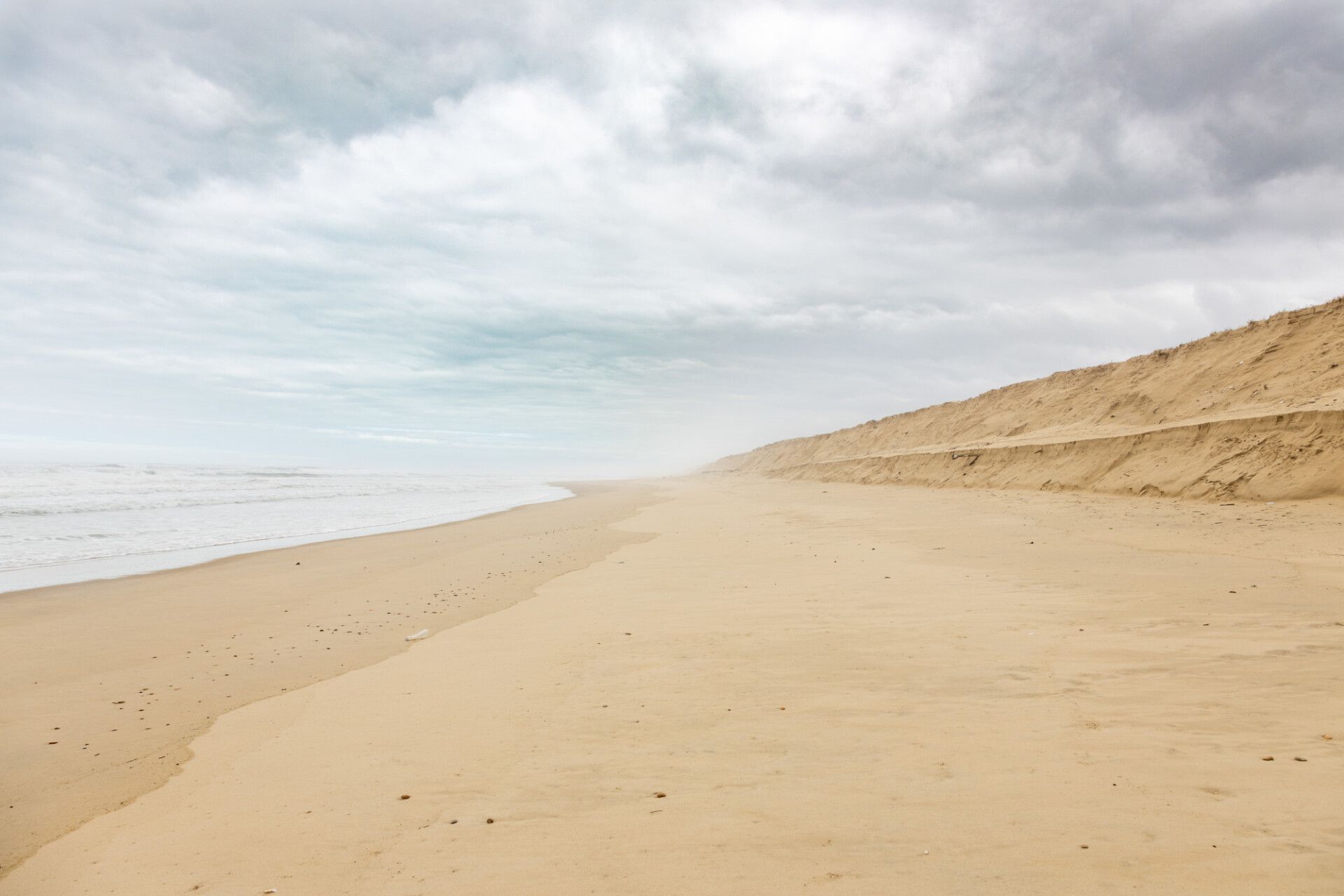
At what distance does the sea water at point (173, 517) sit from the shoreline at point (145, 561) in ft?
0.08

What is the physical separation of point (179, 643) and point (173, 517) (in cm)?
1468

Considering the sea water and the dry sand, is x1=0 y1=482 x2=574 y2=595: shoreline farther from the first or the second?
the dry sand

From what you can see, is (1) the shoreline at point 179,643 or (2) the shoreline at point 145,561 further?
(2) the shoreline at point 145,561

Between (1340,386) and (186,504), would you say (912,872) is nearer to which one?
(1340,386)

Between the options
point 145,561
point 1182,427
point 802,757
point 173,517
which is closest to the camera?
point 802,757

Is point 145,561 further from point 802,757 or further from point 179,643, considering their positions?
point 802,757

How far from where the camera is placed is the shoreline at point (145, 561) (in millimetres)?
9297

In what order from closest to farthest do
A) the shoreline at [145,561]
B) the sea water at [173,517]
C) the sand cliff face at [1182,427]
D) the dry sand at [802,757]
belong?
the dry sand at [802,757] < the shoreline at [145,561] < the sea water at [173,517] < the sand cliff face at [1182,427]

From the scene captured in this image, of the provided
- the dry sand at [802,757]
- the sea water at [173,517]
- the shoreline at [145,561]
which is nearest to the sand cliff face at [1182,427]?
the dry sand at [802,757]

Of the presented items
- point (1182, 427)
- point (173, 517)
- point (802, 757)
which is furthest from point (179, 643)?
point (1182, 427)

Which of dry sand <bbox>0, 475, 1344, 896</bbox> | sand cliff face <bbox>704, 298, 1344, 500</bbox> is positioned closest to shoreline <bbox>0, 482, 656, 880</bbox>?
dry sand <bbox>0, 475, 1344, 896</bbox>

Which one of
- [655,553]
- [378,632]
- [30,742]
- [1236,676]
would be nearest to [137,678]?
[30,742]

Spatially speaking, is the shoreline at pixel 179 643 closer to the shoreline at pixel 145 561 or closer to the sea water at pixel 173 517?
the shoreline at pixel 145 561

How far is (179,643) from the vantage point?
627 centimetres
